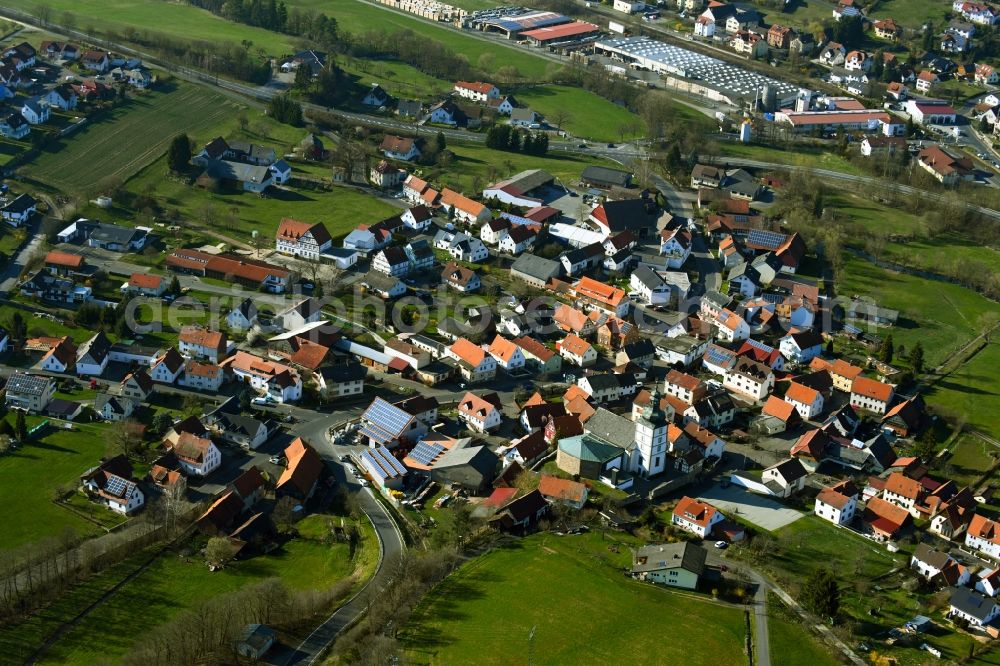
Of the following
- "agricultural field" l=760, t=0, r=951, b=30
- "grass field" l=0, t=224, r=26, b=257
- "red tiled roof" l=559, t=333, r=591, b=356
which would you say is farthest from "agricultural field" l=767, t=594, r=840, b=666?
"agricultural field" l=760, t=0, r=951, b=30

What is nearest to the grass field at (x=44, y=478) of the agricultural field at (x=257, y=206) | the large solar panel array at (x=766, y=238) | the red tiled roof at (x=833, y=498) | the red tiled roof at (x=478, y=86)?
the agricultural field at (x=257, y=206)

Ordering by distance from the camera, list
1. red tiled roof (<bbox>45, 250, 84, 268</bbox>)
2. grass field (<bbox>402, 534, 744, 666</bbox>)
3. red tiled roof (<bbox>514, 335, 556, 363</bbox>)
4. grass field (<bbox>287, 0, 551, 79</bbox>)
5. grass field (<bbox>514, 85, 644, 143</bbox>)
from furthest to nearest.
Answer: grass field (<bbox>287, 0, 551, 79</bbox>) → grass field (<bbox>514, 85, 644, 143</bbox>) → red tiled roof (<bbox>45, 250, 84, 268</bbox>) → red tiled roof (<bbox>514, 335, 556, 363</bbox>) → grass field (<bbox>402, 534, 744, 666</bbox>)

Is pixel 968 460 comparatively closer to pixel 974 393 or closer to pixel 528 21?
pixel 974 393

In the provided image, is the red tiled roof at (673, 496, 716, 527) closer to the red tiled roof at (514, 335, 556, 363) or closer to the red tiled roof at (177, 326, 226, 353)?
the red tiled roof at (514, 335, 556, 363)

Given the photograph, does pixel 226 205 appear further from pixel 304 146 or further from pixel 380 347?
pixel 380 347

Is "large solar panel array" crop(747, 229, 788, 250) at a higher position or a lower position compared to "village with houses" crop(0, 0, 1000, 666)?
higher

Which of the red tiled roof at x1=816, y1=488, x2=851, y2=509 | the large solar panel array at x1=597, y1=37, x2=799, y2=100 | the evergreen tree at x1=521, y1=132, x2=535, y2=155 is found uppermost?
the large solar panel array at x1=597, y1=37, x2=799, y2=100

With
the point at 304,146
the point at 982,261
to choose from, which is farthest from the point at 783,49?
the point at 304,146

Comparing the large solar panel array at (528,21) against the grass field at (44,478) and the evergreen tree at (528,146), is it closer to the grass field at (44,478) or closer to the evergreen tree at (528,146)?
the evergreen tree at (528,146)

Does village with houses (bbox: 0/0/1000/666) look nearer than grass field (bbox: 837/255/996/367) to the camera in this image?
Yes

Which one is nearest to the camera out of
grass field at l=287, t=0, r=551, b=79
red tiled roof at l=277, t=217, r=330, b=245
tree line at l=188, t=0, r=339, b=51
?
red tiled roof at l=277, t=217, r=330, b=245
